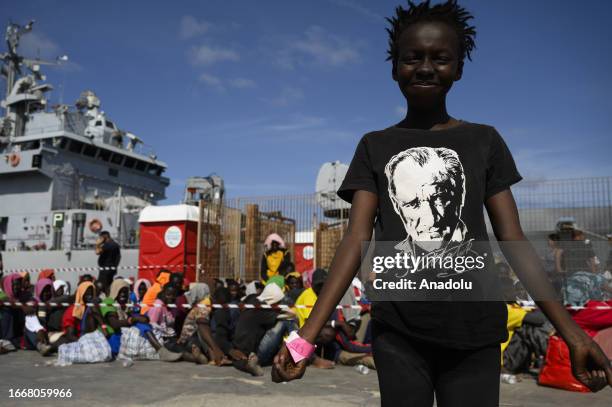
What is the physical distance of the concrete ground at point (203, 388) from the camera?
4.54 meters

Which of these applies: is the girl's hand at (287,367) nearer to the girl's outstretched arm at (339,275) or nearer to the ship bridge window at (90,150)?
the girl's outstretched arm at (339,275)

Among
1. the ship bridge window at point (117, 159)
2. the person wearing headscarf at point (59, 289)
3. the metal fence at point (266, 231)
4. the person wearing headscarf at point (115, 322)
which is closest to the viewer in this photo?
the person wearing headscarf at point (115, 322)

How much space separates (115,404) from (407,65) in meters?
3.94

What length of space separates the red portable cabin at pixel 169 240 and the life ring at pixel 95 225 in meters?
7.59

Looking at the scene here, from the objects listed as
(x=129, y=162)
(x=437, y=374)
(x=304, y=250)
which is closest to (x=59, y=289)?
(x=304, y=250)

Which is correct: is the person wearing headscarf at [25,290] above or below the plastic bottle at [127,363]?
above

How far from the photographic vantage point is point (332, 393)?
505cm

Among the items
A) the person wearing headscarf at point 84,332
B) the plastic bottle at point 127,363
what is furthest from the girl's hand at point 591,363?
the person wearing headscarf at point 84,332

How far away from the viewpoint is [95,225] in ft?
72.3

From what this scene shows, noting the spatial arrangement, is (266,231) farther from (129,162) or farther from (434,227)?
(129,162)

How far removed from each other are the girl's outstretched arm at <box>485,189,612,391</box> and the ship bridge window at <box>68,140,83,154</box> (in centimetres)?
2954

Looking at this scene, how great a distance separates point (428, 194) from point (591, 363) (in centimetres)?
65

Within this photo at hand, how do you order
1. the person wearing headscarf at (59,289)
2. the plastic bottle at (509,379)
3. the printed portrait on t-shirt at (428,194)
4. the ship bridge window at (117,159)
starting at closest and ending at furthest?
the printed portrait on t-shirt at (428,194)
the plastic bottle at (509,379)
the person wearing headscarf at (59,289)
the ship bridge window at (117,159)

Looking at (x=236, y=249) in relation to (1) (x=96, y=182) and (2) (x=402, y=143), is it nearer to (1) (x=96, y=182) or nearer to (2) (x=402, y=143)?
(2) (x=402, y=143)
